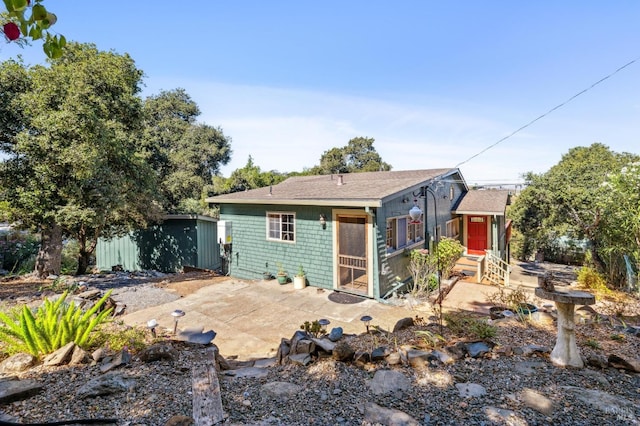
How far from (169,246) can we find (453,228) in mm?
11861

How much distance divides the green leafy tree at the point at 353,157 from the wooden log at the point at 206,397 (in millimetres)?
34762

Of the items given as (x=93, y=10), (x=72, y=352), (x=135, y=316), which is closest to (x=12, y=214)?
(x=135, y=316)

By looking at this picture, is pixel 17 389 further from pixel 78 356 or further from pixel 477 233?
pixel 477 233

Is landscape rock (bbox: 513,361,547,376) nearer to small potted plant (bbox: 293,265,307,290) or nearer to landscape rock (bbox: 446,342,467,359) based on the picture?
landscape rock (bbox: 446,342,467,359)

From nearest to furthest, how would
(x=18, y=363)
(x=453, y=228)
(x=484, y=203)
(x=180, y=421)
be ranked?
(x=180, y=421), (x=18, y=363), (x=484, y=203), (x=453, y=228)

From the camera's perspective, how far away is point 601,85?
20.9 ft

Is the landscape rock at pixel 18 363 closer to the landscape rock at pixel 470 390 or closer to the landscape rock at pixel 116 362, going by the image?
the landscape rock at pixel 116 362

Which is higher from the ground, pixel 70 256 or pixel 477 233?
pixel 477 233

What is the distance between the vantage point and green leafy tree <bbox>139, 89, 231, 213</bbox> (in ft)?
64.5

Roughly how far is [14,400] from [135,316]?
427 cm

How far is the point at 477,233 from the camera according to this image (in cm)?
1366

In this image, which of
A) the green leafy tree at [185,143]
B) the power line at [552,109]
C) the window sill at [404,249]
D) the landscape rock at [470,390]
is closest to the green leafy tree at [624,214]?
the power line at [552,109]

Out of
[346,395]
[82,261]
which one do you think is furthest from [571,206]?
[82,261]

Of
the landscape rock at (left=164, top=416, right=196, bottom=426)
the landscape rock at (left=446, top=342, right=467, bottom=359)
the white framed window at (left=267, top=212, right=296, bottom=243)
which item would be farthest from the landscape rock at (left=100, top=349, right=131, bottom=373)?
the white framed window at (left=267, top=212, right=296, bottom=243)
